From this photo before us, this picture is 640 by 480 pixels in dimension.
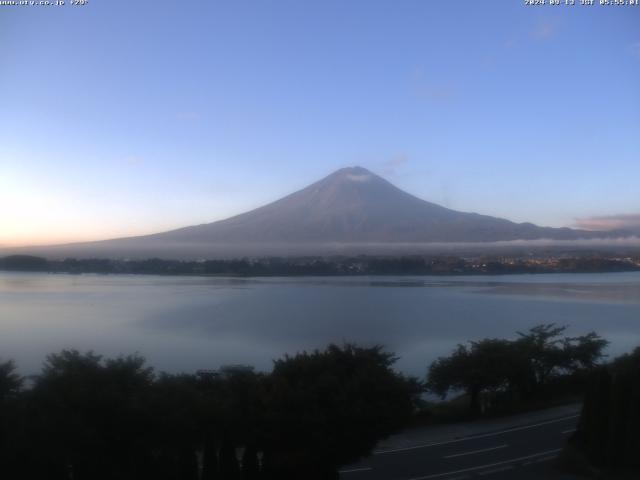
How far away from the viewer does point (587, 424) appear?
693 cm

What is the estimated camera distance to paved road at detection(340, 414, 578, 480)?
21.7 ft

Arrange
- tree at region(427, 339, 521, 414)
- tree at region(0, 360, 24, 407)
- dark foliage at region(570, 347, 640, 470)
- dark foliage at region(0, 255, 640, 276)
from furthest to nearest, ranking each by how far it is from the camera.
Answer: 1. dark foliage at region(0, 255, 640, 276)
2. tree at region(427, 339, 521, 414)
3. dark foliage at region(570, 347, 640, 470)
4. tree at region(0, 360, 24, 407)

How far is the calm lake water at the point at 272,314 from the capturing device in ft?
40.5

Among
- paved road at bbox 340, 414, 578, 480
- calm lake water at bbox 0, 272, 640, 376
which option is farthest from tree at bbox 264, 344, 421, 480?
calm lake water at bbox 0, 272, 640, 376

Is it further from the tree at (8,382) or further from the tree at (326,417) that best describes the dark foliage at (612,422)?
the tree at (8,382)

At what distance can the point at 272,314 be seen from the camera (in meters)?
17.7

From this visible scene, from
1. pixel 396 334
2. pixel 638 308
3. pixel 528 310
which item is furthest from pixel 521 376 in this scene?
pixel 638 308

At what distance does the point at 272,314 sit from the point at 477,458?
10884 millimetres

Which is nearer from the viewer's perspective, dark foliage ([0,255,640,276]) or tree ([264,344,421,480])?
tree ([264,344,421,480])

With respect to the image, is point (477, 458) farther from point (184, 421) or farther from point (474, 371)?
point (184, 421)

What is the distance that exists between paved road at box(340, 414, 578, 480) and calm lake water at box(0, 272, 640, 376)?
3470mm

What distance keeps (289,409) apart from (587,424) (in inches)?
137

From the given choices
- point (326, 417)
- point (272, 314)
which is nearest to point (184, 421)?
point (326, 417)

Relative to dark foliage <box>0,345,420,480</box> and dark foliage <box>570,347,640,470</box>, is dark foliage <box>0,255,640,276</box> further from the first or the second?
dark foliage <box>570,347,640,470</box>
